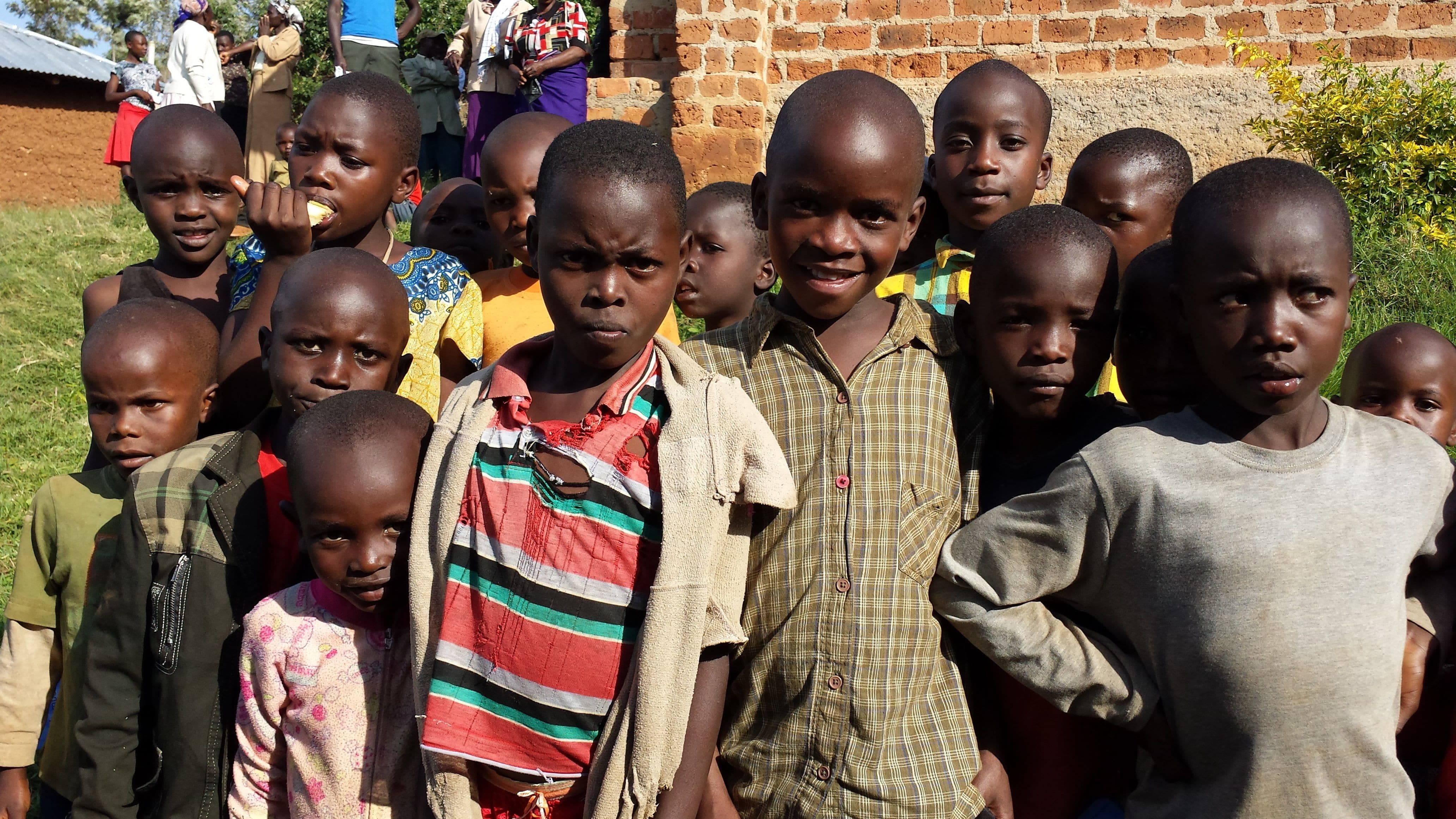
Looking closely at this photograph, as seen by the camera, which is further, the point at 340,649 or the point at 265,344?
the point at 265,344

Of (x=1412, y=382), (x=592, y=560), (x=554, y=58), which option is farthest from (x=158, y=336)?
(x=554, y=58)

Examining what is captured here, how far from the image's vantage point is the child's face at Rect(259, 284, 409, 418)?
229cm

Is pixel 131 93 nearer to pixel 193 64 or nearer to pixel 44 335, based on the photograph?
pixel 193 64

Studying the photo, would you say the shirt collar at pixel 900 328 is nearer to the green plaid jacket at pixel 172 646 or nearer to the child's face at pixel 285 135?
the green plaid jacket at pixel 172 646

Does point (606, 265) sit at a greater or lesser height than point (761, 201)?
lesser

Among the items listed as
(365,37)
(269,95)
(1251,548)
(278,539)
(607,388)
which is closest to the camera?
(1251,548)

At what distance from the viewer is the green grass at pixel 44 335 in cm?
511

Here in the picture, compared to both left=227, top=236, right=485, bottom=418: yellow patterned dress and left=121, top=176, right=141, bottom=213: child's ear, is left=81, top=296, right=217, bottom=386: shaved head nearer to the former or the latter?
left=227, top=236, right=485, bottom=418: yellow patterned dress

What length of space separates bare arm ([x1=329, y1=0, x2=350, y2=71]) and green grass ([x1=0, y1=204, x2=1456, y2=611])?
1987 mm

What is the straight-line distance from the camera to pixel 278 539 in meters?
2.18

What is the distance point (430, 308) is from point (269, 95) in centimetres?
788

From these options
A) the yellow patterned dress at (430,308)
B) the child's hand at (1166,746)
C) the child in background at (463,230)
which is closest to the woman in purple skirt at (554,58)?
the child in background at (463,230)

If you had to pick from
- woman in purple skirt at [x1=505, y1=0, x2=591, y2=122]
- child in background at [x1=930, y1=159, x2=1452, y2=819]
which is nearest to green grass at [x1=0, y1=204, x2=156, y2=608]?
woman in purple skirt at [x1=505, y1=0, x2=591, y2=122]

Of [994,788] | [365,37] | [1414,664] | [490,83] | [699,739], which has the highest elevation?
[365,37]
